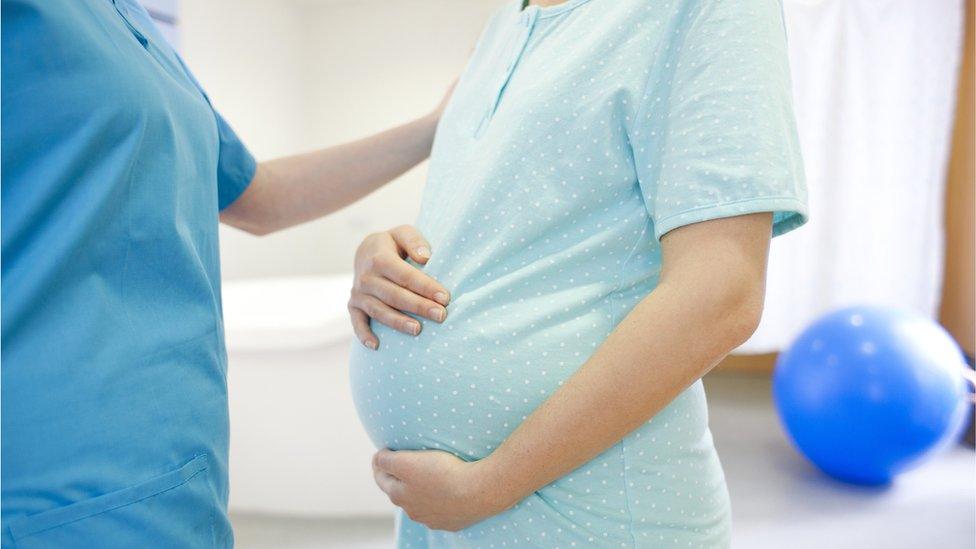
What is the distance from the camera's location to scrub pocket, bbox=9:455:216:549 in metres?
0.52

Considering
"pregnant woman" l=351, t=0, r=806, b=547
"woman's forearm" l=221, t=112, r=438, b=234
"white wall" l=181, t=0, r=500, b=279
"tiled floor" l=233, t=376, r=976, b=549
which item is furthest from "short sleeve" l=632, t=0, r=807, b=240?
"white wall" l=181, t=0, r=500, b=279

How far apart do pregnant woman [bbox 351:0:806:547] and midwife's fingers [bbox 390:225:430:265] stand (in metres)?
0.01

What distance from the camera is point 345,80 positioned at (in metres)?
4.21

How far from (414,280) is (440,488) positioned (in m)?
0.20

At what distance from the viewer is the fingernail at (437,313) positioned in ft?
2.19

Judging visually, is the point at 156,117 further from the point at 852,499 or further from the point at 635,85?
the point at 852,499

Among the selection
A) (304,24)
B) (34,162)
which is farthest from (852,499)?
(304,24)

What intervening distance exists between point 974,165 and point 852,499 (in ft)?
4.75

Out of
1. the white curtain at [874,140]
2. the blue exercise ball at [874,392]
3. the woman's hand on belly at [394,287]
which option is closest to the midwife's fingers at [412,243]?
the woman's hand on belly at [394,287]

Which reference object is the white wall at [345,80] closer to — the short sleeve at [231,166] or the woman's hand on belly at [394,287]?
the short sleeve at [231,166]

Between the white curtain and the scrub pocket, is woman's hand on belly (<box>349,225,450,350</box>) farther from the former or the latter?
the white curtain

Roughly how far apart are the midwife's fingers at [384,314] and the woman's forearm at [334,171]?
352mm

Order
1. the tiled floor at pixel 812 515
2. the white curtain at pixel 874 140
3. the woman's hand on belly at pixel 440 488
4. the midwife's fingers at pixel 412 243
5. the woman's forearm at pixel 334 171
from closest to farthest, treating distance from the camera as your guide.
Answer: the woman's hand on belly at pixel 440 488 < the midwife's fingers at pixel 412 243 < the woman's forearm at pixel 334 171 < the tiled floor at pixel 812 515 < the white curtain at pixel 874 140

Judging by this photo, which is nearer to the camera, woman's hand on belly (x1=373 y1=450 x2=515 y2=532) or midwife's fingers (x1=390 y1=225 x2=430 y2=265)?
woman's hand on belly (x1=373 y1=450 x2=515 y2=532)
